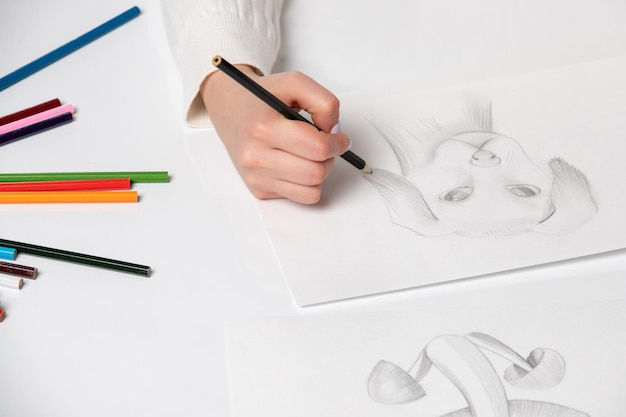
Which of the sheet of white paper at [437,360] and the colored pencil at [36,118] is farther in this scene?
the colored pencil at [36,118]

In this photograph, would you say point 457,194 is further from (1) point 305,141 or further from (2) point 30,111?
(2) point 30,111

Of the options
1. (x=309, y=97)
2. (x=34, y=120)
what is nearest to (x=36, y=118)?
(x=34, y=120)

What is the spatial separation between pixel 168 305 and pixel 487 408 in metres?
0.28

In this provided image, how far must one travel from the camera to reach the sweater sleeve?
831mm

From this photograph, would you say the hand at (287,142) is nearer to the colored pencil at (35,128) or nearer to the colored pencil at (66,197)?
the colored pencil at (66,197)

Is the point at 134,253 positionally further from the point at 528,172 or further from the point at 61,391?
the point at 528,172

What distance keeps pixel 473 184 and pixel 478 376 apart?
0.74 ft

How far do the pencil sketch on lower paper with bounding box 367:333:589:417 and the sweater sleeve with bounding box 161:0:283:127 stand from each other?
1.30 ft

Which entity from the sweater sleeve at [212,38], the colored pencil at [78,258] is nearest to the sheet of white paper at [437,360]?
the colored pencil at [78,258]

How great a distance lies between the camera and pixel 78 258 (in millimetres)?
673

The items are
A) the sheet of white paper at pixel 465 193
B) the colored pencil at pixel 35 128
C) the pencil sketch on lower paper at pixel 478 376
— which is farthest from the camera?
the colored pencil at pixel 35 128

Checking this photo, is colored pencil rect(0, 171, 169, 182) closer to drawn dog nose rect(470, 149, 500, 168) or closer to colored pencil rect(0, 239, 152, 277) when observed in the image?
colored pencil rect(0, 239, 152, 277)

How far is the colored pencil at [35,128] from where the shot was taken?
32.2 inches

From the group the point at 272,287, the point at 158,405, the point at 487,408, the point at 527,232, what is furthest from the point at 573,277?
the point at 158,405
